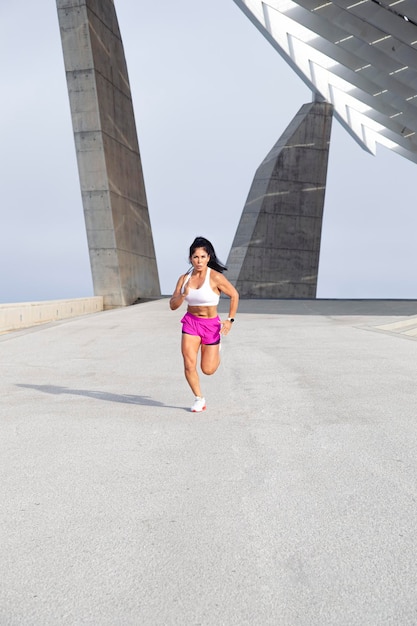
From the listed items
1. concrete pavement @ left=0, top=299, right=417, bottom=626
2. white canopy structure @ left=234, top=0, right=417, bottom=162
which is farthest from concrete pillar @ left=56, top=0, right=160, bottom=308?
concrete pavement @ left=0, top=299, right=417, bottom=626

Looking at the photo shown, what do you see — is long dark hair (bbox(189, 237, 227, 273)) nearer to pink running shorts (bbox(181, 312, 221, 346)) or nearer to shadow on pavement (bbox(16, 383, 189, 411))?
pink running shorts (bbox(181, 312, 221, 346))

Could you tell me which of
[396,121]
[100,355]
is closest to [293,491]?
[100,355]

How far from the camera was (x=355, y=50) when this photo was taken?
97.8 feet

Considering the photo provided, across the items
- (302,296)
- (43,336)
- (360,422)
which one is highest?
(360,422)

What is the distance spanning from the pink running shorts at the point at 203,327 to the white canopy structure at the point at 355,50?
63.2ft

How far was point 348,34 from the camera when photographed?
95.0 feet

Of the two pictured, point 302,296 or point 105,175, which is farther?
point 302,296

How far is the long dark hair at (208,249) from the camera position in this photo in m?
7.50

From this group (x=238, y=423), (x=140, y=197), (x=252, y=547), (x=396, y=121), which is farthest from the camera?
(x=396, y=121)

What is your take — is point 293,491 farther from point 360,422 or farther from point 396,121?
point 396,121

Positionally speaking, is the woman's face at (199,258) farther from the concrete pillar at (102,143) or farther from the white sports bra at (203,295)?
the concrete pillar at (102,143)

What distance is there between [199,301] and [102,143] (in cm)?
2374

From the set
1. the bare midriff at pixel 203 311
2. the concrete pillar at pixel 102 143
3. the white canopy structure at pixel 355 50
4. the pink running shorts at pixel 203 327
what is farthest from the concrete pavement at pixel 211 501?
the concrete pillar at pixel 102 143

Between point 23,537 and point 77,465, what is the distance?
5.09 feet
